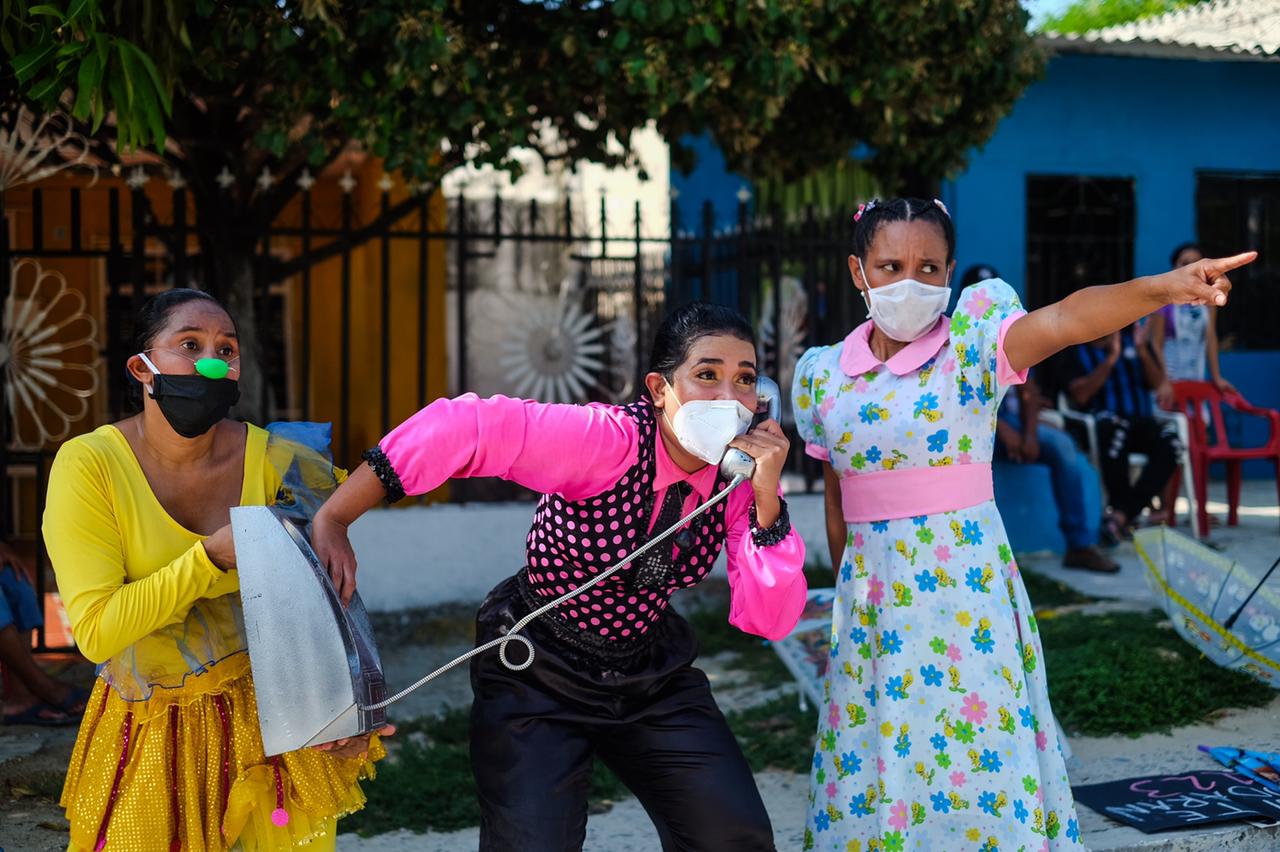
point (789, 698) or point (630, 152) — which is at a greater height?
point (630, 152)

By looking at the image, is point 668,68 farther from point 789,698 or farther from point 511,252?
point 511,252

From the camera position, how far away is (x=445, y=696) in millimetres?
5812

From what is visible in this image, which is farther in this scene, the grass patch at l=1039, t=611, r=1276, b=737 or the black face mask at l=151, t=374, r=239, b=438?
the grass patch at l=1039, t=611, r=1276, b=737

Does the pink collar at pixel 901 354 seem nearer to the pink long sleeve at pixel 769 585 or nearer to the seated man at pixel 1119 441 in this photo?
the pink long sleeve at pixel 769 585

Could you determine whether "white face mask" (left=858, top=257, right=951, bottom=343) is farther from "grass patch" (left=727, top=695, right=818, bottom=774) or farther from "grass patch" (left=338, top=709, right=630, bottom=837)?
"grass patch" (left=727, top=695, right=818, bottom=774)

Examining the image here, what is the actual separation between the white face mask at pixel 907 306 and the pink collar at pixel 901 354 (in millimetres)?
28

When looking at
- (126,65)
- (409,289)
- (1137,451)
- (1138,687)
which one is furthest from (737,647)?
(409,289)

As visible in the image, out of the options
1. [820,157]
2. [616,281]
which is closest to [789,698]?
[820,157]

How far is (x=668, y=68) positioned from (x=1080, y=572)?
415 cm

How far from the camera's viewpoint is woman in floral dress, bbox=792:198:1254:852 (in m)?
3.04

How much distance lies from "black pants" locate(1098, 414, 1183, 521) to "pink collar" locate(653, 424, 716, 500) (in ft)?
20.3

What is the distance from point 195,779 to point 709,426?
4.45 ft

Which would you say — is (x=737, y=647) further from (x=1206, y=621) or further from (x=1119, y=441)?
(x=1119, y=441)

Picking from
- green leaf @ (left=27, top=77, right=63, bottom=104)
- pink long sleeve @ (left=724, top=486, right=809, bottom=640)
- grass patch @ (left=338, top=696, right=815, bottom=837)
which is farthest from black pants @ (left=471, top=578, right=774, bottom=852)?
green leaf @ (left=27, top=77, right=63, bottom=104)
